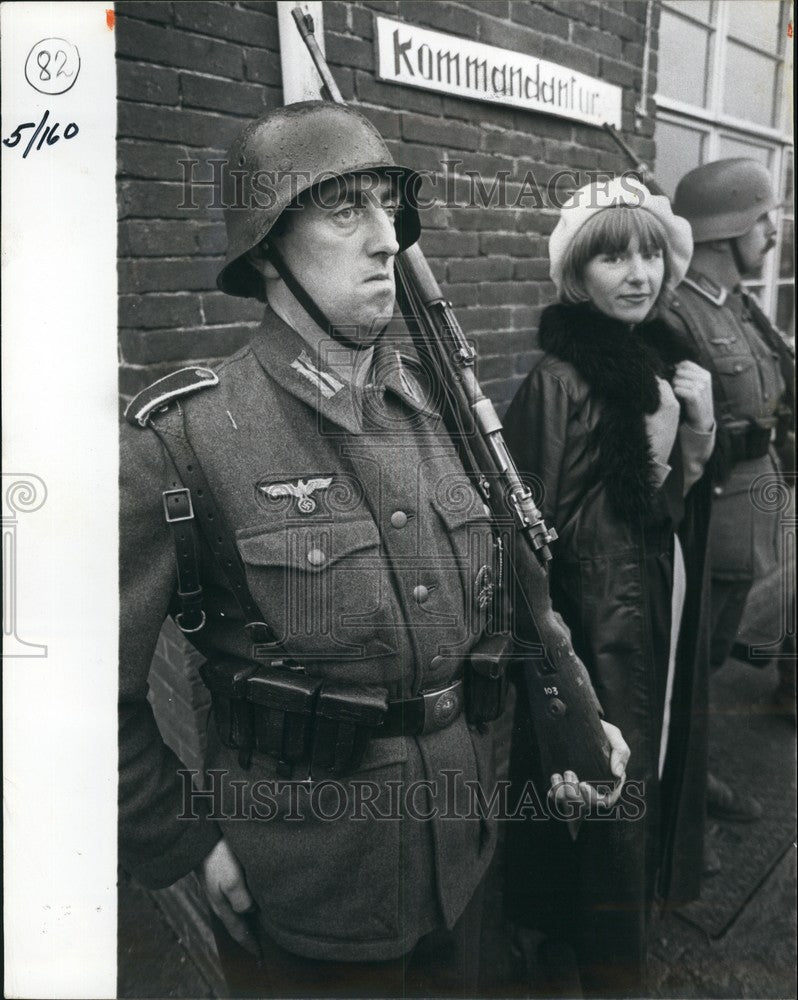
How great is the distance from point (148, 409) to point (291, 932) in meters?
1.31

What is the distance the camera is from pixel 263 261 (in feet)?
5.98

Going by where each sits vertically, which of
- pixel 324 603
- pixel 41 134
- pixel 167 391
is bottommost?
pixel 324 603

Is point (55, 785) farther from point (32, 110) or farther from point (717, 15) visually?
point (717, 15)

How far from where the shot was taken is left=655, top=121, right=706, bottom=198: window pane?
2.34 meters

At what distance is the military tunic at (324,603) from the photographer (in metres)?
1.78

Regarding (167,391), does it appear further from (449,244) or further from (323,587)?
(449,244)

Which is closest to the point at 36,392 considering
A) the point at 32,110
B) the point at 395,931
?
the point at 32,110

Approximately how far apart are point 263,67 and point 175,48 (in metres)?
0.23

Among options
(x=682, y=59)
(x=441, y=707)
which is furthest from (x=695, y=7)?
(x=441, y=707)

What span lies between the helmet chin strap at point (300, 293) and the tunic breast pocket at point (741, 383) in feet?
4.50

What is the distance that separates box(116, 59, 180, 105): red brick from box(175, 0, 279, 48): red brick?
114 mm

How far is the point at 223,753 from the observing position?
199cm

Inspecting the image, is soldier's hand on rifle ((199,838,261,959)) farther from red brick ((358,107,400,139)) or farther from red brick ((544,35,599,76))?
red brick ((544,35,599,76))

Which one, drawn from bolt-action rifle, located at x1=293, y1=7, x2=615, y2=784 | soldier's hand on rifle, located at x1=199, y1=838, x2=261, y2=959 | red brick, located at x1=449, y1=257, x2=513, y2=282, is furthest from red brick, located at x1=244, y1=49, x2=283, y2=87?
soldier's hand on rifle, located at x1=199, y1=838, x2=261, y2=959
